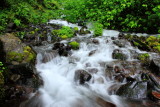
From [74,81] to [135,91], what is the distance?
248 centimetres

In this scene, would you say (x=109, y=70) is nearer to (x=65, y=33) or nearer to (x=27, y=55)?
(x=27, y=55)

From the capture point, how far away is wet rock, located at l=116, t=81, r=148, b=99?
511 centimetres

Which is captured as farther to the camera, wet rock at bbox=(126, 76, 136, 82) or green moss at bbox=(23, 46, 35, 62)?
green moss at bbox=(23, 46, 35, 62)

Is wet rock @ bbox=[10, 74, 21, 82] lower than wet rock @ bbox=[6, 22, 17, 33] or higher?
lower

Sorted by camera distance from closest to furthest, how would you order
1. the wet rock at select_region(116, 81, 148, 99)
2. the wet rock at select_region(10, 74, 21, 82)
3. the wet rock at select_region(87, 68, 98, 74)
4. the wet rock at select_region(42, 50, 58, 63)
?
the wet rock at select_region(116, 81, 148, 99)
the wet rock at select_region(10, 74, 21, 82)
the wet rock at select_region(87, 68, 98, 74)
the wet rock at select_region(42, 50, 58, 63)

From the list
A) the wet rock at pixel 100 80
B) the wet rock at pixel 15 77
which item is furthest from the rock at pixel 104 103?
the wet rock at pixel 15 77

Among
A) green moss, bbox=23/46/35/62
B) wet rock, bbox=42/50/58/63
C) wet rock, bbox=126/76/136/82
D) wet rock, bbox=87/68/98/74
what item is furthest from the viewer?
wet rock, bbox=42/50/58/63

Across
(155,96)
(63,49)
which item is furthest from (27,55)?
(155,96)

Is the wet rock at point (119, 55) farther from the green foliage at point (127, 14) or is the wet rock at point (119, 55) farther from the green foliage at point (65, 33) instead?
the green foliage at point (127, 14)

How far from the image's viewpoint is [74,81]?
6.28 metres

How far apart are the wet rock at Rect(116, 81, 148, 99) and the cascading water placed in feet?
1.03

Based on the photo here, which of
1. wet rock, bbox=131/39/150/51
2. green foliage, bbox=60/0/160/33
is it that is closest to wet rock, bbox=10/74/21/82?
wet rock, bbox=131/39/150/51

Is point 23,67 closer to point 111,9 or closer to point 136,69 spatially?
point 136,69

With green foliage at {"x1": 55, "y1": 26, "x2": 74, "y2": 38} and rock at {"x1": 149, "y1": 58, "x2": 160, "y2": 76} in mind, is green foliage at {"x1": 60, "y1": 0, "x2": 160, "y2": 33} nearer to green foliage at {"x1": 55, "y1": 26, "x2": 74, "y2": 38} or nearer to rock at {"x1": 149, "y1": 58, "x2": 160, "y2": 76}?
green foliage at {"x1": 55, "y1": 26, "x2": 74, "y2": 38}
